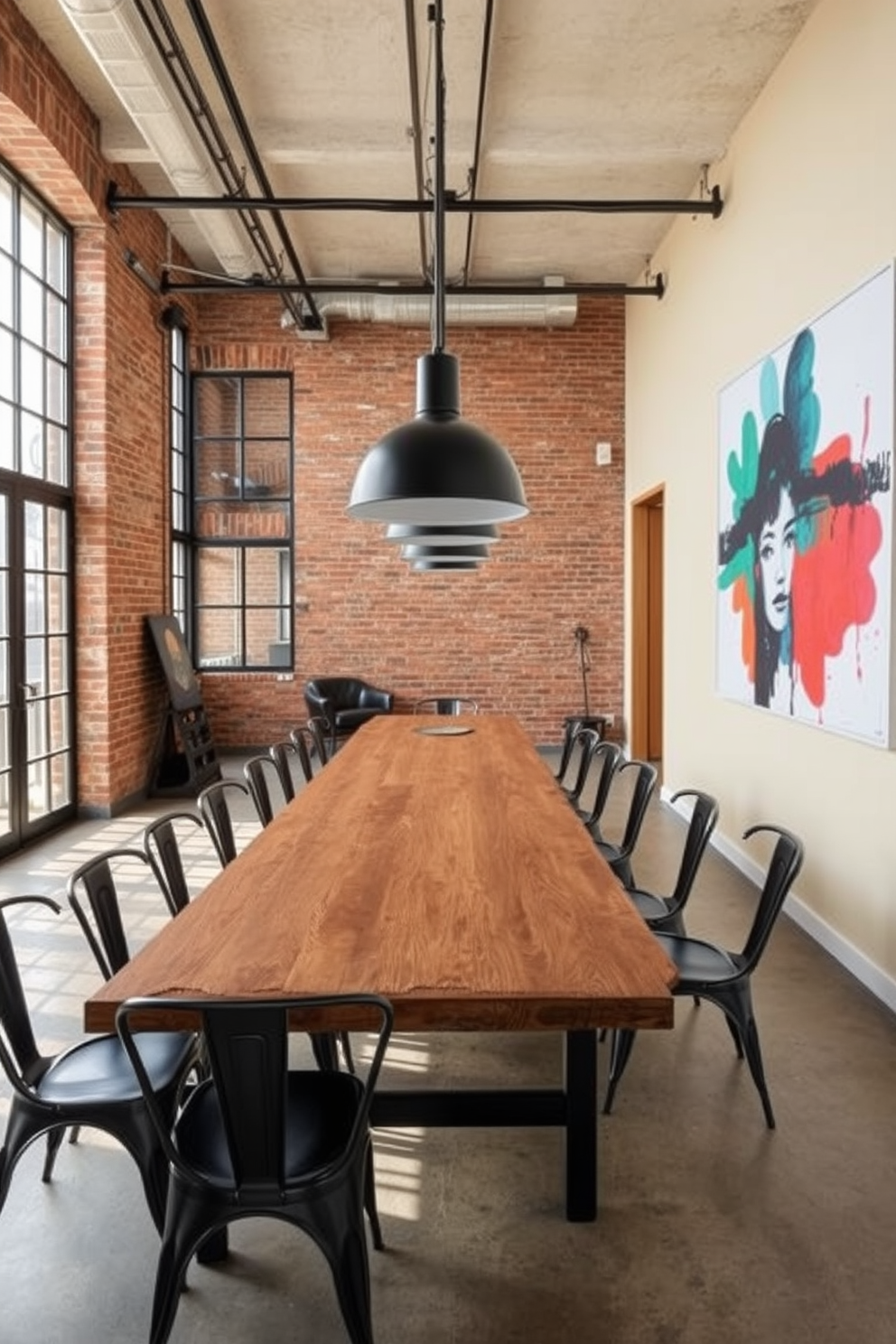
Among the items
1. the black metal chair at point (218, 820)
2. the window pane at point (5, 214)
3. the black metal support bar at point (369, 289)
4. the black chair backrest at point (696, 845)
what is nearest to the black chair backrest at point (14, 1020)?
the black metal chair at point (218, 820)

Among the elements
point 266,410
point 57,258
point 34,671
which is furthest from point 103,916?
point 266,410

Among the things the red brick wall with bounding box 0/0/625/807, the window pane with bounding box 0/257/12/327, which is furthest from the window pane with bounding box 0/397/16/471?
the red brick wall with bounding box 0/0/625/807

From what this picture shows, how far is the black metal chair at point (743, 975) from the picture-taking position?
2273 mm

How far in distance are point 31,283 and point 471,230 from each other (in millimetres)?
2985

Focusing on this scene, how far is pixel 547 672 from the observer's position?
826cm

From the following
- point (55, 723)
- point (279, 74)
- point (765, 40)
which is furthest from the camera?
point (55, 723)

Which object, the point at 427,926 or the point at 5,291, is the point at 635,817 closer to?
the point at 427,926

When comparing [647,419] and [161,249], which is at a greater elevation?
[161,249]

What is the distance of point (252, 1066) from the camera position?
1.42 m

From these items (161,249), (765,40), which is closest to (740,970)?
(765,40)

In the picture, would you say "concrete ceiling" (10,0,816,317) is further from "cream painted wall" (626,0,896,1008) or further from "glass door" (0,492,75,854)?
"glass door" (0,492,75,854)

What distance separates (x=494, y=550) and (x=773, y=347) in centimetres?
409

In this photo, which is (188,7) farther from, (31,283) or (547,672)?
(547,672)

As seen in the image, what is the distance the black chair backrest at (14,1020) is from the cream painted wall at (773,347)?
2735 millimetres
